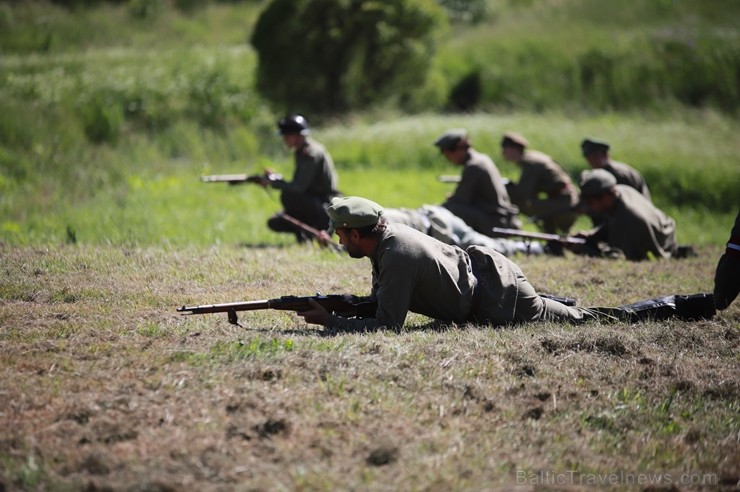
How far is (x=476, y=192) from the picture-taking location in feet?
41.1

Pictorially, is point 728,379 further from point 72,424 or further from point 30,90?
point 30,90

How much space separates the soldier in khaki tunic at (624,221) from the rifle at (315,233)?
3230mm

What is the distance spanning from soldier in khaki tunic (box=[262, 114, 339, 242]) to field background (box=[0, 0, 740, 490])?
683 millimetres

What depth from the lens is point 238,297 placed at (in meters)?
8.28

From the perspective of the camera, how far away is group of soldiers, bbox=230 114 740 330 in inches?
272

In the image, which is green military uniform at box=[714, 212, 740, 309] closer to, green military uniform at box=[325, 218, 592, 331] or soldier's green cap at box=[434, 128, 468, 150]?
green military uniform at box=[325, 218, 592, 331]

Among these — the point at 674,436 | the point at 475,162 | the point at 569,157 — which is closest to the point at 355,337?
the point at 674,436

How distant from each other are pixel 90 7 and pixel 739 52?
21.2 metres

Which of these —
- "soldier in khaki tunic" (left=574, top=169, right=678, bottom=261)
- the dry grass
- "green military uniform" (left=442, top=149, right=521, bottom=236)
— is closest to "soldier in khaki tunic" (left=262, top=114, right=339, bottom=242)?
"green military uniform" (left=442, top=149, right=521, bottom=236)

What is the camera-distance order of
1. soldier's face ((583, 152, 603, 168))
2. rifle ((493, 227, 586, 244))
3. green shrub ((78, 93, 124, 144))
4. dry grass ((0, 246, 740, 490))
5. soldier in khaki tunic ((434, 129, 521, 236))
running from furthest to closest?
green shrub ((78, 93, 124, 144)), soldier's face ((583, 152, 603, 168)), soldier in khaki tunic ((434, 129, 521, 236)), rifle ((493, 227, 586, 244)), dry grass ((0, 246, 740, 490))

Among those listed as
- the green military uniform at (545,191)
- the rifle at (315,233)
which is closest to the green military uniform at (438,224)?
the rifle at (315,233)

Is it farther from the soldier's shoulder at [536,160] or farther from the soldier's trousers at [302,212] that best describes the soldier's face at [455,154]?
the soldier's shoulder at [536,160]

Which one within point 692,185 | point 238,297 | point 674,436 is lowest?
point 692,185

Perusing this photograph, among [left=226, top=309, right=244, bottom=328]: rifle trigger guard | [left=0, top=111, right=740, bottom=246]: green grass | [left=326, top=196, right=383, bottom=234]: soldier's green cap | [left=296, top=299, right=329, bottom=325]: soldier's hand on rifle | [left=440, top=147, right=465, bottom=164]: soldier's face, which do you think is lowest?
[left=0, top=111, right=740, bottom=246]: green grass
